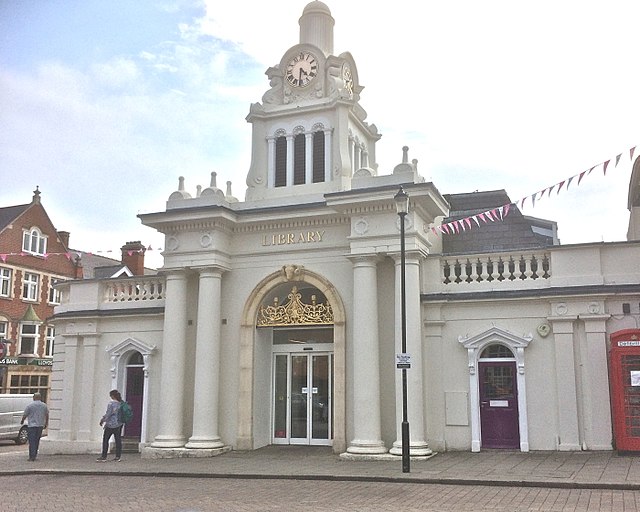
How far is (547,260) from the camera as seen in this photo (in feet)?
56.5

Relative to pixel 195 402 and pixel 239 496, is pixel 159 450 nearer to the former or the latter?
pixel 195 402

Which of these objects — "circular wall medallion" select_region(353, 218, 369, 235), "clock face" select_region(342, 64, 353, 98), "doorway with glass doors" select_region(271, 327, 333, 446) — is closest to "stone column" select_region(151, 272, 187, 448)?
A: "doorway with glass doors" select_region(271, 327, 333, 446)

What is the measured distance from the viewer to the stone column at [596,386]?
622 inches

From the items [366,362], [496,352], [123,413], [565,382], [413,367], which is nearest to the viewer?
[565,382]

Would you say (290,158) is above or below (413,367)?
above

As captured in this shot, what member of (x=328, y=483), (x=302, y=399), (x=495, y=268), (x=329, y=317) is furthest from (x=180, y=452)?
(x=495, y=268)

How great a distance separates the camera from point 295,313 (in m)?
19.0

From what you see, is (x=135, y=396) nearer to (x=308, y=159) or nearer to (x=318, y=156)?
(x=308, y=159)

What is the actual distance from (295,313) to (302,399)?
2.44 m

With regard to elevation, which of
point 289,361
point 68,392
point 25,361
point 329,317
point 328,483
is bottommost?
point 328,483

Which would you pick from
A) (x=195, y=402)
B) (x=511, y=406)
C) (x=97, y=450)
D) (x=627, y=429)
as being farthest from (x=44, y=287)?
(x=627, y=429)

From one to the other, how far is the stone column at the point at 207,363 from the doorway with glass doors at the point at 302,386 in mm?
1830

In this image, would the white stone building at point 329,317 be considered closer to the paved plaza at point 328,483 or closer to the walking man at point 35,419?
the paved plaza at point 328,483

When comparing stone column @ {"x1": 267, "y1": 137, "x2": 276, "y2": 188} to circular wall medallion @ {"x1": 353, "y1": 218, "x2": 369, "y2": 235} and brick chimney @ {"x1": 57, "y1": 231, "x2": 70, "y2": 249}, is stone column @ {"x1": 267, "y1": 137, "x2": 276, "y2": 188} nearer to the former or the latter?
circular wall medallion @ {"x1": 353, "y1": 218, "x2": 369, "y2": 235}
